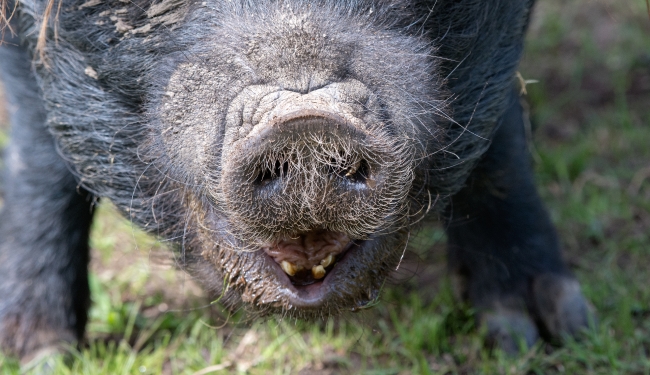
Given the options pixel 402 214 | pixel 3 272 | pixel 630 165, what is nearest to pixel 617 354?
pixel 402 214

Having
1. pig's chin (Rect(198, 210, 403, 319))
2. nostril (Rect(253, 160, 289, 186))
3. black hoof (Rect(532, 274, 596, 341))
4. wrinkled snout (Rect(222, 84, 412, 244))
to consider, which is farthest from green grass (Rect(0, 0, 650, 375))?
nostril (Rect(253, 160, 289, 186))

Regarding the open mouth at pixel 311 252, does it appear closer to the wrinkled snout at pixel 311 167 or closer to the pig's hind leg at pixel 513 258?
the wrinkled snout at pixel 311 167

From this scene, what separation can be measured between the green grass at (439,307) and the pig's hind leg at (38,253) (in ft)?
0.44

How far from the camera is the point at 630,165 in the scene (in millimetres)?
4398

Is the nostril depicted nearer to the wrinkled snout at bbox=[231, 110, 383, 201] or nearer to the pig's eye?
the wrinkled snout at bbox=[231, 110, 383, 201]

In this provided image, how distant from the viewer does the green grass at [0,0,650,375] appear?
121 inches

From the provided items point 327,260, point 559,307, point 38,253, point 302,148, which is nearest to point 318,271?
point 327,260

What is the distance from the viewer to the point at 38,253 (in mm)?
3320

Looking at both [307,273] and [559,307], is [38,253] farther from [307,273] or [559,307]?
[559,307]

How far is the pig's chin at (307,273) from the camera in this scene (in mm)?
2092

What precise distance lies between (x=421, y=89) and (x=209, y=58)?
54cm

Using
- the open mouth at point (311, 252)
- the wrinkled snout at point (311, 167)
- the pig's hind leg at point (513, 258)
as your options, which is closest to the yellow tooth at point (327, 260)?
the open mouth at point (311, 252)

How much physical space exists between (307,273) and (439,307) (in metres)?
1.54

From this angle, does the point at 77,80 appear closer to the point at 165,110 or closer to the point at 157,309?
the point at 165,110
